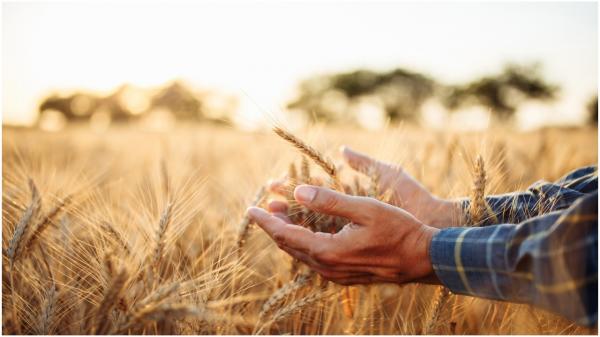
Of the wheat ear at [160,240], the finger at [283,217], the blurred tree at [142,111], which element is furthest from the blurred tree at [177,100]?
the wheat ear at [160,240]

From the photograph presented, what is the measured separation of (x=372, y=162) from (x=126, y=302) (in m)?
0.90

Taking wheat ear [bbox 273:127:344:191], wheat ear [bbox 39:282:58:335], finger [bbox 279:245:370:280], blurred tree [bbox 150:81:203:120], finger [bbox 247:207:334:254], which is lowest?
blurred tree [bbox 150:81:203:120]

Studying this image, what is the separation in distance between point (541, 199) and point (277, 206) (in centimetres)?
83

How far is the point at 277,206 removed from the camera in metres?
1.47

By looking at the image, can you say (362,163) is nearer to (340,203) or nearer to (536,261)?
(340,203)

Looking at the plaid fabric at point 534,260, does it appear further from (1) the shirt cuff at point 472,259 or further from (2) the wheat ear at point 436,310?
(2) the wheat ear at point 436,310

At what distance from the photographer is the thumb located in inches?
42.3

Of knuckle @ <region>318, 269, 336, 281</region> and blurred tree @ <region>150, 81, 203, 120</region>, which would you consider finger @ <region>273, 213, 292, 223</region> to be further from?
blurred tree @ <region>150, 81, 203, 120</region>

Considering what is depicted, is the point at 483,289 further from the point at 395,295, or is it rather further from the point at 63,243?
the point at 63,243

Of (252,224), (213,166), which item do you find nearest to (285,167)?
(252,224)

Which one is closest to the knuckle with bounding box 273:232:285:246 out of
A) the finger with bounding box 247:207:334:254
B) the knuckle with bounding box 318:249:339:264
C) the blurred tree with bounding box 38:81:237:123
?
the finger with bounding box 247:207:334:254

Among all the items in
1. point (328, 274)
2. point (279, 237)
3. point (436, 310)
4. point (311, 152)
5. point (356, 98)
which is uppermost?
point (311, 152)

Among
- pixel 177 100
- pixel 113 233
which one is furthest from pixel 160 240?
pixel 177 100

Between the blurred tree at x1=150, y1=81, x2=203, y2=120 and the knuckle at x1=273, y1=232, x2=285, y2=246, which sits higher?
the knuckle at x1=273, y1=232, x2=285, y2=246
